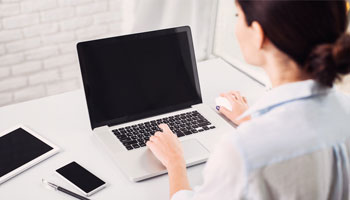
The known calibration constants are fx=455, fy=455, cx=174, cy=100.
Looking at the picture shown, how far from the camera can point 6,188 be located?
1059 mm

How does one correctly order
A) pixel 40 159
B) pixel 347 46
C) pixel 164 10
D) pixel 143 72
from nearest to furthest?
pixel 347 46 < pixel 40 159 < pixel 143 72 < pixel 164 10

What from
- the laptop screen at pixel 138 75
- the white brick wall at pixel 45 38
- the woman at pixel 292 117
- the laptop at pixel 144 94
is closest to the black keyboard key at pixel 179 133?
the laptop at pixel 144 94

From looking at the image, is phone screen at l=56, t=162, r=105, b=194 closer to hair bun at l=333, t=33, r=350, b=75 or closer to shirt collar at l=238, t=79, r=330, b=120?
shirt collar at l=238, t=79, r=330, b=120

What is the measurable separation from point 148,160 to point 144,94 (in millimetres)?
243

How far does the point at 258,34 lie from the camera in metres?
0.73

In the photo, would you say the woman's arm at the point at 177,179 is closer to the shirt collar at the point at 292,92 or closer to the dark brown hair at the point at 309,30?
the shirt collar at the point at 292,92

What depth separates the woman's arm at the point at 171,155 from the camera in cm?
101

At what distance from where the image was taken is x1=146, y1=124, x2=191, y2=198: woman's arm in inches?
39.8

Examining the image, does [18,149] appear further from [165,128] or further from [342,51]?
[342,51]

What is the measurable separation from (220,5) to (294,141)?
153 centimetres

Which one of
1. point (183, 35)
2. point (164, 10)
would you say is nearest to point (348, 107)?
point (183, 35)

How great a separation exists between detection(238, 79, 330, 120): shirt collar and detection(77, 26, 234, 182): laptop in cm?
41

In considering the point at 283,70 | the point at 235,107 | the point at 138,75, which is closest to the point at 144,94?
the point at 138,75

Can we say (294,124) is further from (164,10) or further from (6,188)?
(164,10)
